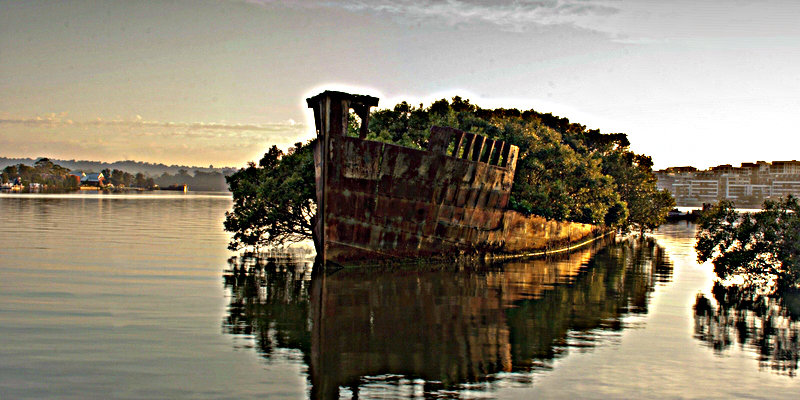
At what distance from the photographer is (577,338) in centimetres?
1630

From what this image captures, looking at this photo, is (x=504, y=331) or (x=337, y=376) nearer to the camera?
(x=337, y=376)

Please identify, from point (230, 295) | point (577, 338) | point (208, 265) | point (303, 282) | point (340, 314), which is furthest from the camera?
point (208, 265)

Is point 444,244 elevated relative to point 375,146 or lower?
lower

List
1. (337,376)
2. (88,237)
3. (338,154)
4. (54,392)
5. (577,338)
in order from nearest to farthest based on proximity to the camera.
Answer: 1. (54,392)
2. (337,376)
3. (577,338)
4. (338,154)
5. (88,237)

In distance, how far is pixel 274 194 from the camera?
33.5 meters

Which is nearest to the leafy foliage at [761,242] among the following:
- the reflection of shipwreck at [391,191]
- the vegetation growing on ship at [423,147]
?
the reflection of shipwreck at [391,191]

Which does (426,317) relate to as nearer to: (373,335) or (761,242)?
(373,335)

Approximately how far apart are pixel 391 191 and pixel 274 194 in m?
7.76

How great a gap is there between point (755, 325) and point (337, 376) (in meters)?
12.5

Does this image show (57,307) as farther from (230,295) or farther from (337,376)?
(337,376)

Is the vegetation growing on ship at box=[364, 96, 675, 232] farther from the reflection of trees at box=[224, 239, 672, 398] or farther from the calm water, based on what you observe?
the calm water

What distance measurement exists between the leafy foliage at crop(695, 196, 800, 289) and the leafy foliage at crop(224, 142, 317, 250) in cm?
1738

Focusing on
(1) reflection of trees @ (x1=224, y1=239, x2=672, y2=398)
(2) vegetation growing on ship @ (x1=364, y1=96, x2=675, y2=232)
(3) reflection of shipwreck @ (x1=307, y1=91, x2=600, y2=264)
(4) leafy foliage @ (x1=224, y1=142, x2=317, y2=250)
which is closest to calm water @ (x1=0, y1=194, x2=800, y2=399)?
(1) reflection of trees @ (x1=224, y1=239, x2=672, y2=398)

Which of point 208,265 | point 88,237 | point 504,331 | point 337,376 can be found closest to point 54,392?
point 337,376
